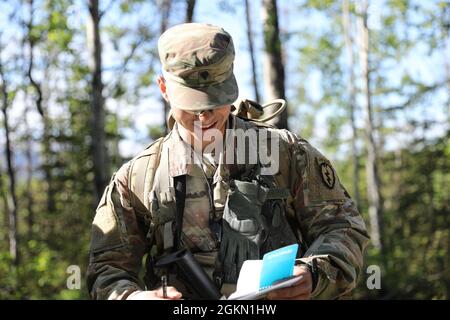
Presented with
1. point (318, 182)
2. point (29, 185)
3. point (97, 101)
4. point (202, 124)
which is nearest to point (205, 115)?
point (202, 124)

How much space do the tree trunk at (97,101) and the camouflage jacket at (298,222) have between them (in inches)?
229

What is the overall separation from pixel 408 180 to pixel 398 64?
375 inches

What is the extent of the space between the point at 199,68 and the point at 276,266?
809 millimetres

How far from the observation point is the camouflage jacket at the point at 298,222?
2.63m

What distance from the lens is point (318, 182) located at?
2.70 metres

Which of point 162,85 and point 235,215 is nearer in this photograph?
point 235,215

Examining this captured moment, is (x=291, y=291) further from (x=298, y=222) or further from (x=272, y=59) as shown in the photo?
(x=272, y=59)

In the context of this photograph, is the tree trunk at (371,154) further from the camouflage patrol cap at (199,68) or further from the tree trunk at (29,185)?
the camouflage patrol cap at (199,68)

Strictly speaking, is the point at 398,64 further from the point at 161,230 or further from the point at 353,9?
the point at 161,230

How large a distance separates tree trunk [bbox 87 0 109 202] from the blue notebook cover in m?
6.40

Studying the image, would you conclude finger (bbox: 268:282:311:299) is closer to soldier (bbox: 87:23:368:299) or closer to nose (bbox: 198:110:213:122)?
soldier (bbox: 87:23:368:299)

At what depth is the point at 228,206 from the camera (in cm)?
265

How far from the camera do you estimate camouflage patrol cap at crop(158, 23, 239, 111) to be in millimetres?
2594
